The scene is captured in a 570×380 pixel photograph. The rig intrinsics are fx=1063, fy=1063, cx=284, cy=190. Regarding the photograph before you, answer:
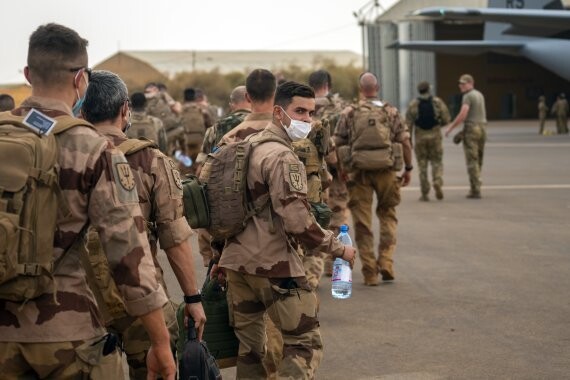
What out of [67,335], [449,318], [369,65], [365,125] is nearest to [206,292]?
[67,335]

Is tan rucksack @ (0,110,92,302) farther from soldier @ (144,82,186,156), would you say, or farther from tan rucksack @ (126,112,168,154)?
soldier @ (144,82,186,156)

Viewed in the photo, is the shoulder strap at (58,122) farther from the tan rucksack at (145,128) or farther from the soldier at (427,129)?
the soldier at (427,129)

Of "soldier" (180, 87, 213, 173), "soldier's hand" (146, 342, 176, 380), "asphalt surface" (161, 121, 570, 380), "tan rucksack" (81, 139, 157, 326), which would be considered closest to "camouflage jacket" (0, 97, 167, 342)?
"soldier's hand" (146, 342, 176, 380)

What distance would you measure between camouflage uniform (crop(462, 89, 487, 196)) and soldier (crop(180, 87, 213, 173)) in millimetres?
4625

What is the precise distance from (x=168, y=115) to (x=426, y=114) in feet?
14.5

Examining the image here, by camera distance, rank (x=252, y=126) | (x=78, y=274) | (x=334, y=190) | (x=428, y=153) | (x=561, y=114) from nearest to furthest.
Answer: (x=78, y=274), (x=252, y=126), (x=334, y=190), (x=428, y=153), (x=561, y=114)

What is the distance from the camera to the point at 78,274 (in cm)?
355


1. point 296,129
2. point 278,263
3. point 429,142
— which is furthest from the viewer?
point 429,142

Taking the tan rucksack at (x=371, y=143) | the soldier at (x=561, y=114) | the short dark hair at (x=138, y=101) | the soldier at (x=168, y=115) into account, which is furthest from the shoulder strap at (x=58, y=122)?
the soldier at (x=561, y=114)

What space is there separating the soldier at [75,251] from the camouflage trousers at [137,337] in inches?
40.6

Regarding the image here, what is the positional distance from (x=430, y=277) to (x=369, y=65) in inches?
2219

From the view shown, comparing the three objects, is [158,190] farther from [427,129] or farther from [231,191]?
[427,129]

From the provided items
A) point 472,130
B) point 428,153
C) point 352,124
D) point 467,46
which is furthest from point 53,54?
point 467,46

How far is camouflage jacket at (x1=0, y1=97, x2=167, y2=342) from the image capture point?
3449mm
